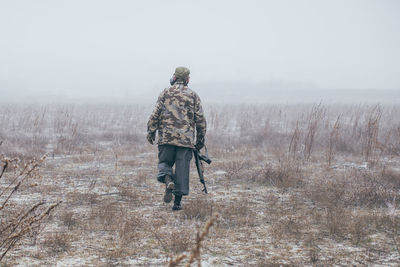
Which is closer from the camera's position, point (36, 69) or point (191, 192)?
point (191, 192)

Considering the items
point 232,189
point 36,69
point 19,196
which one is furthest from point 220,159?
point 36,69

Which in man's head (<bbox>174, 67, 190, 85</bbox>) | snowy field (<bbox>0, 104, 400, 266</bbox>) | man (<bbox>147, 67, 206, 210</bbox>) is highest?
man's head (<bbox>174, 67, 190, 85</bbox>)

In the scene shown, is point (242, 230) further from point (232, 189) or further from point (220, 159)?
point (220, 159)

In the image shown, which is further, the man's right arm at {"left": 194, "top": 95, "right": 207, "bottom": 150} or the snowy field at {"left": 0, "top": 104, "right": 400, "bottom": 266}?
the man's right arm at {"left": 194, "top": 95, "right": 207, "bottom": 150}

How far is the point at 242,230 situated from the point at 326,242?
35.5 inches

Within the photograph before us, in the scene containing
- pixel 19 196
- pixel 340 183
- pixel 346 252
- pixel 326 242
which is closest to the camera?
pixel 346 252

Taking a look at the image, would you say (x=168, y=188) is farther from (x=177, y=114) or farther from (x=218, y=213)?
(x=218, y=213)

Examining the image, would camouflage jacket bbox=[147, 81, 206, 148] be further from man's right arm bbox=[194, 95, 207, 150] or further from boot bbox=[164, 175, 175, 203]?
boot bbox=[164, 175, 175, 203]

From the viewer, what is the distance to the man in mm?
5113

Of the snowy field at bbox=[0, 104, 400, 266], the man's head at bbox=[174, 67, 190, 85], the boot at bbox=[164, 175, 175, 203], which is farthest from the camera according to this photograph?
the man's head at bbox=[174, 67, 190, 85]

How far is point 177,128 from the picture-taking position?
5.11 m

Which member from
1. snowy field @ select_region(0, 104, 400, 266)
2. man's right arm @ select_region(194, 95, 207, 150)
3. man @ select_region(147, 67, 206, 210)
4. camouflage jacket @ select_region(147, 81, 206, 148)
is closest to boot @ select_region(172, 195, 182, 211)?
man @ select_region(147, 67, 206, 210)

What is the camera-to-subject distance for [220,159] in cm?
945

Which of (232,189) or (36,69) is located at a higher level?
(36,69)
